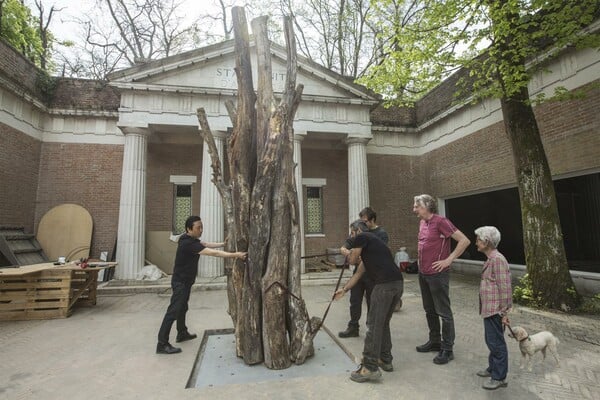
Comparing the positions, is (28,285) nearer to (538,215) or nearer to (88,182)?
(88,182)

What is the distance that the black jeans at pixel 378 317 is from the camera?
3479mm

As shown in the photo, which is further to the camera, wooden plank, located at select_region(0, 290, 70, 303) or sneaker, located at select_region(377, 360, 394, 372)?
wooden plank, located at select_region(0, 290, 70, 303)

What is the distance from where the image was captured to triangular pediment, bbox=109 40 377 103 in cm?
Answer: 1052

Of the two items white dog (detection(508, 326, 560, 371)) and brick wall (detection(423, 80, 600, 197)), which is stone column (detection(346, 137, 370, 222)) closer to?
brick wall (detection(423, 80, 600, 197))

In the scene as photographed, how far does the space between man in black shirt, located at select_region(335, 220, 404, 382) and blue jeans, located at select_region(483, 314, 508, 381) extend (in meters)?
1.00

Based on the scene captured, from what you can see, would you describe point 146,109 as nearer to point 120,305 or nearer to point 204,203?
point 204,203

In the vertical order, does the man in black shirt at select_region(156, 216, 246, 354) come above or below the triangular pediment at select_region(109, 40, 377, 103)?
below

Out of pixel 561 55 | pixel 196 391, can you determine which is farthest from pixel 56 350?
pixel 561 55

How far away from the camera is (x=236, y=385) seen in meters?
3.42

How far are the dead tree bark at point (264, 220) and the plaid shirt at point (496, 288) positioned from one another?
7.00ft

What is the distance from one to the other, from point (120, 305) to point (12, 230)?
6.00 metres

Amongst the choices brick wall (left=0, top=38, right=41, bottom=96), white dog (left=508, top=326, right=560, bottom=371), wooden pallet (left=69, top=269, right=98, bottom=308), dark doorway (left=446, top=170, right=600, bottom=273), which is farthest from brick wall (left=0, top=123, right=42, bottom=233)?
dark doorway (left=446, top=170, right=600, bottom=273)

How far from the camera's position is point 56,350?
4.65 metres

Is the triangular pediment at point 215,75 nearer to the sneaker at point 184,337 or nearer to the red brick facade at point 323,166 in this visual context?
the red brick facade at point 323,166
